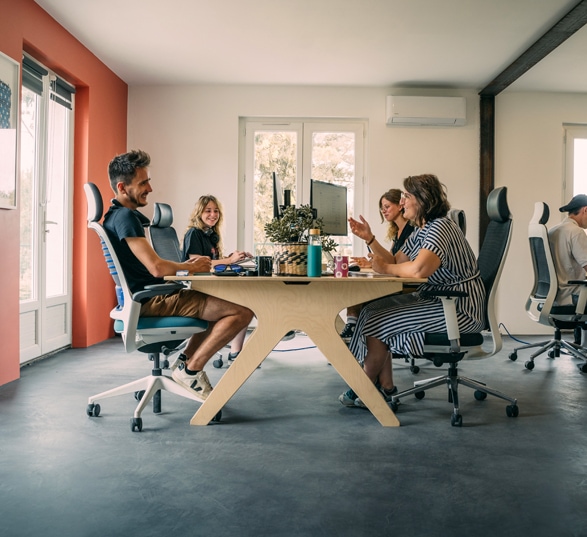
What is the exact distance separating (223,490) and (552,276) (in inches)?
126

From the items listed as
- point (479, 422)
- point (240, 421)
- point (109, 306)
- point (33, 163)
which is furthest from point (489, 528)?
point (109, 306)

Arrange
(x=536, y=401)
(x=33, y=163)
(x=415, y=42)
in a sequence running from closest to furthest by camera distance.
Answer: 1. (x=536, y=401)
2. (x=33, y=163)
3. (x=415, y=42)

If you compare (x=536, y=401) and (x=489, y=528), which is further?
(x=536, y=401)

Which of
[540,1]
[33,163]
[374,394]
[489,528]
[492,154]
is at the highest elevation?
[540,1]

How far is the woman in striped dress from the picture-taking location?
9.23 feet

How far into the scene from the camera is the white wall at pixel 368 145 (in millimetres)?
6492

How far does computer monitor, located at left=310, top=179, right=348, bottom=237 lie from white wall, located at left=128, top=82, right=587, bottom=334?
2738mm

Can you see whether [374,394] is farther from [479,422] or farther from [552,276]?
[552,276]

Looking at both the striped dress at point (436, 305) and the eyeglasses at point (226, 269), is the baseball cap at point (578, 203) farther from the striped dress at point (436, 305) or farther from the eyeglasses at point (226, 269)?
the eyeglasses at point (226, 269)

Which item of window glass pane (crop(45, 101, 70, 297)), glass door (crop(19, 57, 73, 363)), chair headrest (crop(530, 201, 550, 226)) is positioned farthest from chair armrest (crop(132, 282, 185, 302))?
chair headrest (crop(530, 201, 550, 226))

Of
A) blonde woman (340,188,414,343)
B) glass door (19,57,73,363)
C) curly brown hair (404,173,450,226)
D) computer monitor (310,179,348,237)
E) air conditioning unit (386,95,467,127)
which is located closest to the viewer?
curly brown hair (404,173,450,226)

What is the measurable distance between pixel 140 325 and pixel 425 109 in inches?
182

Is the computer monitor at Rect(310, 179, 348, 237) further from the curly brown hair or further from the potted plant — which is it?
the curly brown hair

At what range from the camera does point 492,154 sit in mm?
6449
